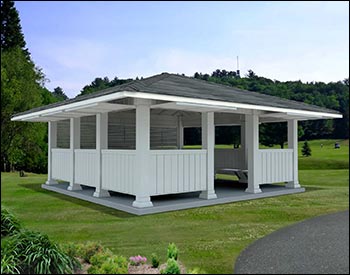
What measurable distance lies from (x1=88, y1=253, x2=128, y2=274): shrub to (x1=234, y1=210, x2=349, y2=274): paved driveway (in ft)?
3.61

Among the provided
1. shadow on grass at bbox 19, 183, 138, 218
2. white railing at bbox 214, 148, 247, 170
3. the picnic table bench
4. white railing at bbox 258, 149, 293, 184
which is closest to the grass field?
shadow on grass at bbox 19, 183, 138, 218

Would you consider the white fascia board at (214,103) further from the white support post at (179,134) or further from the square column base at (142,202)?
the white support post at (179,134)

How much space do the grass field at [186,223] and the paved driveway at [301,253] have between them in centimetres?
20

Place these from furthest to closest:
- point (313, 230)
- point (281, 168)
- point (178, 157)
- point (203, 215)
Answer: point (281, 168) → point (178, 157) → point (203, 215) → point (313, 230)

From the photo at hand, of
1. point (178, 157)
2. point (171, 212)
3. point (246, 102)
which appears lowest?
point (171, 212)

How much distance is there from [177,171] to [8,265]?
14.5ft

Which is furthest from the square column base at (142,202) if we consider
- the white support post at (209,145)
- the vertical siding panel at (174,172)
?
the white support post at (209,145)

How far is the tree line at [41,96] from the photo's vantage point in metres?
2.50

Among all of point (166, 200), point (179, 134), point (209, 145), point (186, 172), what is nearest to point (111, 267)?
point (186, 172)

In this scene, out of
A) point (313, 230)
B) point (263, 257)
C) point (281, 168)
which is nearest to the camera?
point (263, 257)

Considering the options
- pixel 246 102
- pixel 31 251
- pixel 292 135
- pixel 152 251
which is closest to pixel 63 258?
pixel 31 251

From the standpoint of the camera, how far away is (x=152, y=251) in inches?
154

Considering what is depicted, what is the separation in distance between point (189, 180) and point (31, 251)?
4455 millimetres

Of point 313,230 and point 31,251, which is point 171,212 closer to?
point 313,230
